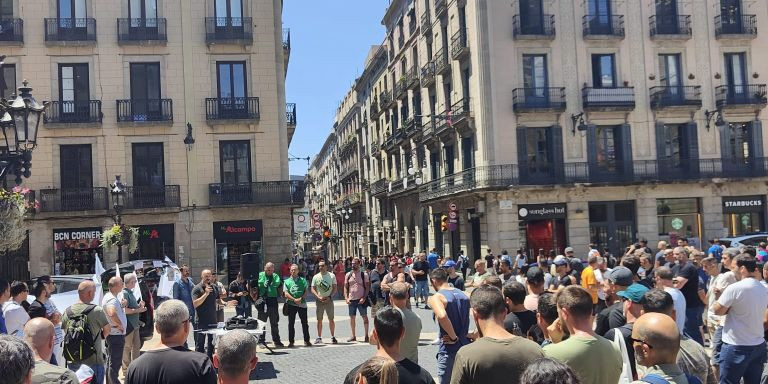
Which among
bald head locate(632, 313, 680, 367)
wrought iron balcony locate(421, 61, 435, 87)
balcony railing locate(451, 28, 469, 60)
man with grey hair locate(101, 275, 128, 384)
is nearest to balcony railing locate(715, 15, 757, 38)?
balcony railing locate(451, 28, 469, 60)

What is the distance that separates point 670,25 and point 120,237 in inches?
1083

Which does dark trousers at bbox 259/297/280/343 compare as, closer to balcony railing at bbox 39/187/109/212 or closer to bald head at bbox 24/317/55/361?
bald head at bbox 24/317/55/361

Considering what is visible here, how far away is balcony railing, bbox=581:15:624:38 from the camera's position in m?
32.9

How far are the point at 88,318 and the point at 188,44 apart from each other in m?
23.4

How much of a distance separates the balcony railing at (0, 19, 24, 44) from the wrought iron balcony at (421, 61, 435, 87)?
2118 centimetres

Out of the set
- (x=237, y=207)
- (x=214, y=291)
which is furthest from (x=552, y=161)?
(x=214, y=291)

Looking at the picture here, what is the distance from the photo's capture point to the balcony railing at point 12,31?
2844 cm

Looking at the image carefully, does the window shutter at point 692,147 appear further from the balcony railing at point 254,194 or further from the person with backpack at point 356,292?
the person with backpack at point 356,292

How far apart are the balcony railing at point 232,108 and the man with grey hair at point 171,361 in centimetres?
2502

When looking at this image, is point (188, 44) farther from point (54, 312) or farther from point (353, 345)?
point (54, 312)

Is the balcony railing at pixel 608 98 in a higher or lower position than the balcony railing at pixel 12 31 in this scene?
lower

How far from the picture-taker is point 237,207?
2945 cm

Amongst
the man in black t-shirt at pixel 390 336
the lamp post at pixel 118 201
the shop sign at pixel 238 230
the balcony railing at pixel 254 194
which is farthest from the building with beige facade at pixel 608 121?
the man in black t-shirt at pixel 390 336

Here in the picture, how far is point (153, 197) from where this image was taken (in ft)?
95.7
